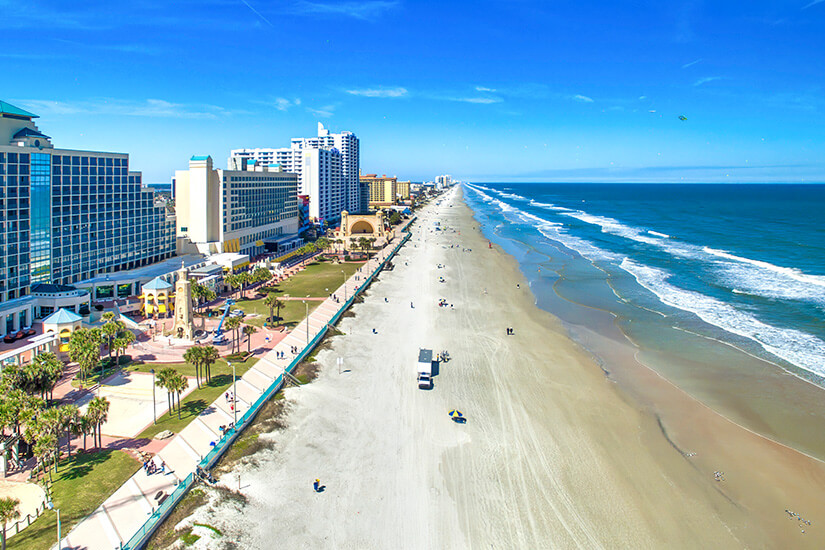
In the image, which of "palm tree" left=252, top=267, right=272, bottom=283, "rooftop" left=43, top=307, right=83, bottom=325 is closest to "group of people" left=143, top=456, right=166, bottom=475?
"rooftop" left=43, top=307, right=83, bottom=325

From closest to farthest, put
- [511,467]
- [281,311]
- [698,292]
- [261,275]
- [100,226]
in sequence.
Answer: [511,467] < [281,311] < [100,226] < [698,292] < [261,275]

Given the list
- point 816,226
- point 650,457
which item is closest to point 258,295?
point 650,457

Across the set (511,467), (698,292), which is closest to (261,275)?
(511,467)

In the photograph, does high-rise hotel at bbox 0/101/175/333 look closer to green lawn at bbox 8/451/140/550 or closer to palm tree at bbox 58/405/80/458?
palm tree at bbox 58/405/80/458

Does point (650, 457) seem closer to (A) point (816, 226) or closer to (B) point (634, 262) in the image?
(B) point (634, 262)

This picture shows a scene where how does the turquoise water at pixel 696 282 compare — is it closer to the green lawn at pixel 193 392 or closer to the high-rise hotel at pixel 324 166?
the green lawn at pixel 193 392

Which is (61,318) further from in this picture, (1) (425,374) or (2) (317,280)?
(2) (317,280)
